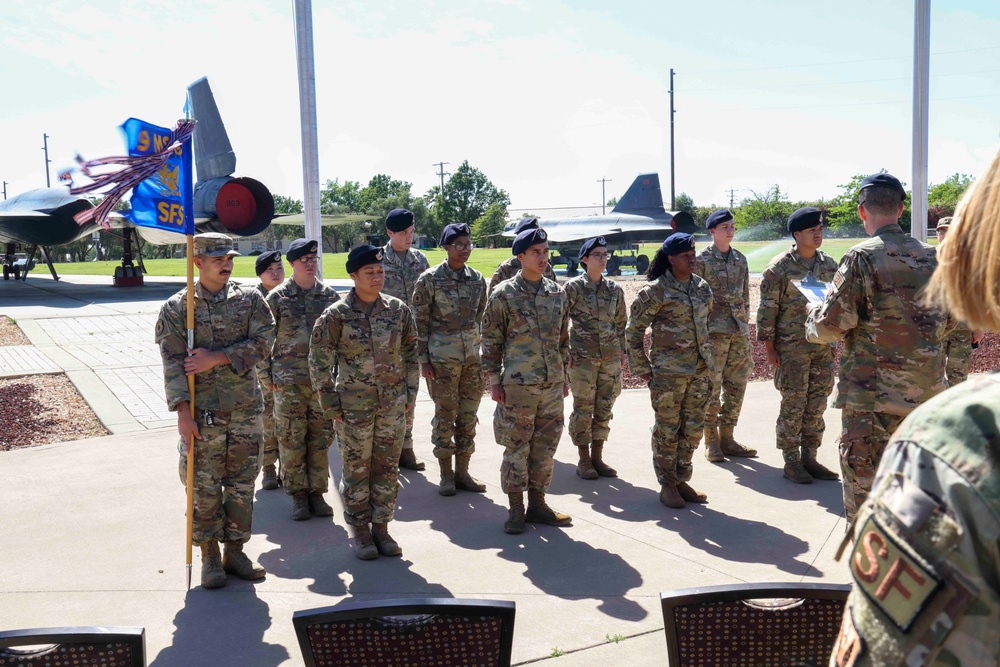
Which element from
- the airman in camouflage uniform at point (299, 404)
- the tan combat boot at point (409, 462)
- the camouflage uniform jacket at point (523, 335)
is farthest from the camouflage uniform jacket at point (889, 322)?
the tan combat boot at point (409, 462)

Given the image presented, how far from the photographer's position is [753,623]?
218 cm

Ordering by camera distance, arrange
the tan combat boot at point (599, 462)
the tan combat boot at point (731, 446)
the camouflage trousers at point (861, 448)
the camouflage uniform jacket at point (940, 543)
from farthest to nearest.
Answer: the tan combat boot at point (731, 446) → the tan combat boot at point (599, 462) → the camouflage trousers at point (861, 448) → the camouflage uniform jacket at point (940, 543)

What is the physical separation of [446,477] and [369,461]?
159 cm

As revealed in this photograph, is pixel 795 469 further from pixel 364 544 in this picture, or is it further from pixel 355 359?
pixel 355 359

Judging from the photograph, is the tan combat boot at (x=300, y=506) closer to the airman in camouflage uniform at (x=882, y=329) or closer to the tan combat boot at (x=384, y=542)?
the tan combat boot at (x=384, y=542)

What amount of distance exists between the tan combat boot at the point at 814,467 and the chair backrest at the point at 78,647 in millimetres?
5932

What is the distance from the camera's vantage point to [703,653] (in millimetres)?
2193

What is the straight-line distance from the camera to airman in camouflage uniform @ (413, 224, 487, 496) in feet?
22.6

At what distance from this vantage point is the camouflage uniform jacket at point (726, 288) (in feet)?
24.4

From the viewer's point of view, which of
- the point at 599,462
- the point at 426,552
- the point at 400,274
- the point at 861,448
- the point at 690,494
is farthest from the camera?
the point at 400,274

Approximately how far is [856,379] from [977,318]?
333 centimetres

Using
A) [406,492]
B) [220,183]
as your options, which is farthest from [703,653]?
[220,183]

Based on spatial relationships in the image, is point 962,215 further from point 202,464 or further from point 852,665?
point 202,464

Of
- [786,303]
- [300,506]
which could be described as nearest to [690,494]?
[786,303]
